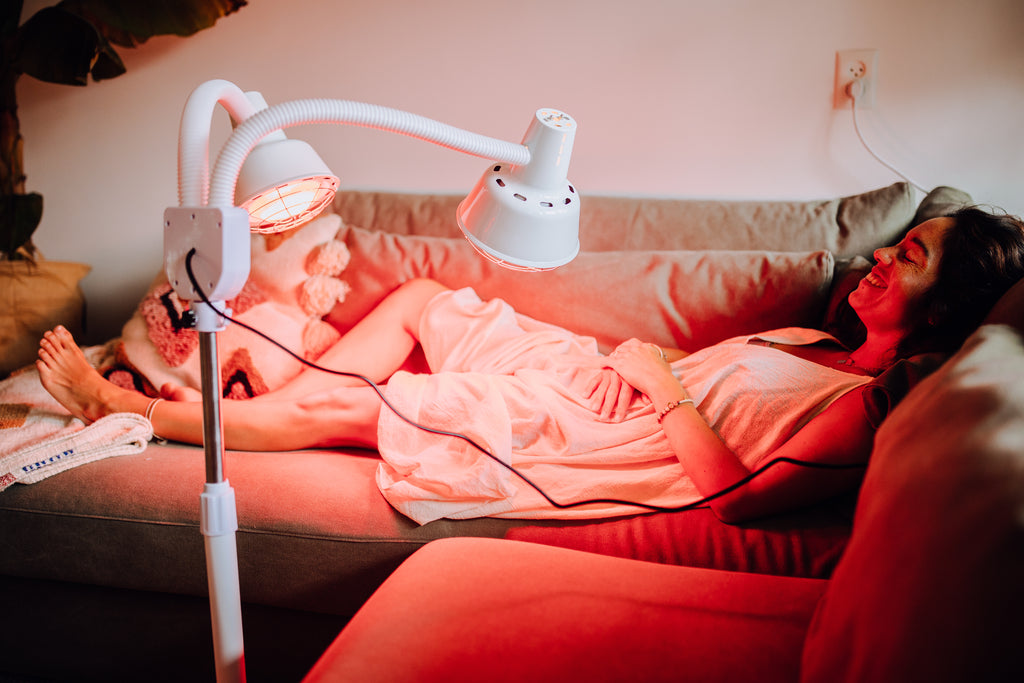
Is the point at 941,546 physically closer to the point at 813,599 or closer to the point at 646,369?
the point at 813,599

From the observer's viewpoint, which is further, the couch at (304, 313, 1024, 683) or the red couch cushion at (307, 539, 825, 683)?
the red couch cushion at (307, 539, 825, 683)

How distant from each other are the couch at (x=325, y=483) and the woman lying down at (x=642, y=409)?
0.17ft

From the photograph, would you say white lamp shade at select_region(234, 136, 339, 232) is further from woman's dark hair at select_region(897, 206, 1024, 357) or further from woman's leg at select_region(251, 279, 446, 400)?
woman's dark hair at select_region(897, 206, 1024, 357)

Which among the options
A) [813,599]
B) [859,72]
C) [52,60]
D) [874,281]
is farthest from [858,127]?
[52,60]

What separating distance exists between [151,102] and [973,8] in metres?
2.35

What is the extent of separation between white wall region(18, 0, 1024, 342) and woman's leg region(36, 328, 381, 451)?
0.94m

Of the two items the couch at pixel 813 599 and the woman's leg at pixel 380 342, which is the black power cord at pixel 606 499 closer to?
the couch at pixel 813 599

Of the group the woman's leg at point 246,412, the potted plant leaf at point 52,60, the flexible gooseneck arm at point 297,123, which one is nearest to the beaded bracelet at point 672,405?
the woman's leg at point 246,412

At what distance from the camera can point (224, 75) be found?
200cm

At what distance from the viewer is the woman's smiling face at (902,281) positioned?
1152 mm

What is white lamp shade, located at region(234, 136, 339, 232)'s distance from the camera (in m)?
0.59

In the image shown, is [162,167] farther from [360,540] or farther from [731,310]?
[731,310]

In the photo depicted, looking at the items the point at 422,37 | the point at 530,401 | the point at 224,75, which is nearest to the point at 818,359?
the point at 530,401

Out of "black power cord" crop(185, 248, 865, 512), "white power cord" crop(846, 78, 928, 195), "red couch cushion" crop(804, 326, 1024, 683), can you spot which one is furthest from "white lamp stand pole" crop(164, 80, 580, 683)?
"white power cord" crop(846, 78, 928, 195)
